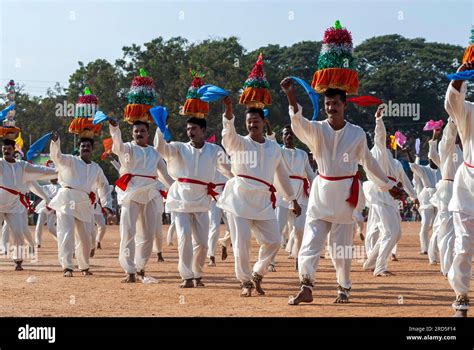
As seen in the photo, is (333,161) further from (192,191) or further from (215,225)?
(215,225)

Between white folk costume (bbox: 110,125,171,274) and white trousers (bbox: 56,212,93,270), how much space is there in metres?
1.53

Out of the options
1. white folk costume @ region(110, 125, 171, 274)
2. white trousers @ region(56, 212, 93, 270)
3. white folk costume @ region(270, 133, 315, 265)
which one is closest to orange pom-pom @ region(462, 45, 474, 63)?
white folk costume @ region(110, 125, 171, 274)

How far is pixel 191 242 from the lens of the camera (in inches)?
512

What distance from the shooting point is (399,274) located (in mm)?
15453

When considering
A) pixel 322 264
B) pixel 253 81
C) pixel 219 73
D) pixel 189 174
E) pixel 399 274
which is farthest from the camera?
pixel 219 73

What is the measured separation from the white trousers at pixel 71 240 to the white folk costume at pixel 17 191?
3.50 ft

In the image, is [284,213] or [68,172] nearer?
[68,172]

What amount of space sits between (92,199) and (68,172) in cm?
61

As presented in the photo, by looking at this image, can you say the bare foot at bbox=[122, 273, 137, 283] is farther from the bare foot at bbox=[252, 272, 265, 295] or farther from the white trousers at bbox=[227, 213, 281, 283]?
the bare foot at bbox=[252, 272, 265, 295]

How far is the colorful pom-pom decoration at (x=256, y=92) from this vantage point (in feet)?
39.0

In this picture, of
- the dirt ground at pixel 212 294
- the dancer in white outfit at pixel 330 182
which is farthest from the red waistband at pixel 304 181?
the dancer in white outfit at pixel 330 182

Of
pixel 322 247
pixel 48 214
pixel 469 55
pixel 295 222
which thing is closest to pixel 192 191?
pixel 322 247

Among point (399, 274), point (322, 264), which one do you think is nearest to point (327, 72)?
point (399, 274)

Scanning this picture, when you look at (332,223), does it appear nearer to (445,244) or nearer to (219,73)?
(445,244)
